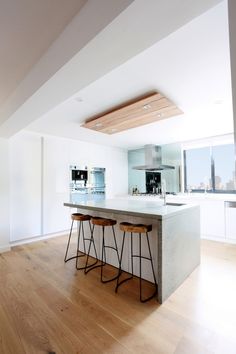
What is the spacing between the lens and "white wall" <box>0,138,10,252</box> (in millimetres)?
3533

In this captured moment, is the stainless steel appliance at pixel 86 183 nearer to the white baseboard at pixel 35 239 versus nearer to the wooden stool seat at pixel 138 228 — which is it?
the white baseboard at pixel 35 239

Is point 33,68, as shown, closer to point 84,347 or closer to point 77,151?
point 84,347

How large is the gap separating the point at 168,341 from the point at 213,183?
3.89 meters

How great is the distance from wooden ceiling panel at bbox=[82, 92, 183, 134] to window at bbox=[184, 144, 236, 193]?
230cm

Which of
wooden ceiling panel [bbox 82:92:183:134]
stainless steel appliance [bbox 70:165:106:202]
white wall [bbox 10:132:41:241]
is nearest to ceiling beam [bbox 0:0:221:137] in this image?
wooden ceiling panel [bbox 82:92:183:134]

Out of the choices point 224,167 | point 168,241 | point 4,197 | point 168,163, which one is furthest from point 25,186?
point 224,167

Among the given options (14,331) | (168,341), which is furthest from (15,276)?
(168,341)

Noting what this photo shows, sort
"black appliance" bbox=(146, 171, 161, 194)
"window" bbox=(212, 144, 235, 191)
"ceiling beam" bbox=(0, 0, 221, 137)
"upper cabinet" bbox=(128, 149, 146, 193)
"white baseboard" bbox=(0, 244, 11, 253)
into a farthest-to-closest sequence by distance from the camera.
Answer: "upper cabinet" bbox=(128, 149, 146, 193), "black appliance" bbox=(146, 171, 161, 194), "window" bbox=(212, 144, 235, 191), "white baseboard" bbox=(0, 244, 11, 253), "ceiling beam" bbox=(0, 0, 221, 137)

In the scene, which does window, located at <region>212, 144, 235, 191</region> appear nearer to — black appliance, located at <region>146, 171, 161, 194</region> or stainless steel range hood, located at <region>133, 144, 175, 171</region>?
stainless steel range hood, located at <region>133, 144, 175, 171</region>

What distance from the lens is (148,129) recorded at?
4043 millimetres

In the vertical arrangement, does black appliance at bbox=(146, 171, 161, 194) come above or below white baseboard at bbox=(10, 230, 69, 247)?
above

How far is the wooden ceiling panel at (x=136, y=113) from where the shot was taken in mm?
2495

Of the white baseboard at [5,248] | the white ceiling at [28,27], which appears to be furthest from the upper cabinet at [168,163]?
the white ceiling at [28,27]

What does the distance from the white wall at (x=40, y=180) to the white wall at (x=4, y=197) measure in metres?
0.17
